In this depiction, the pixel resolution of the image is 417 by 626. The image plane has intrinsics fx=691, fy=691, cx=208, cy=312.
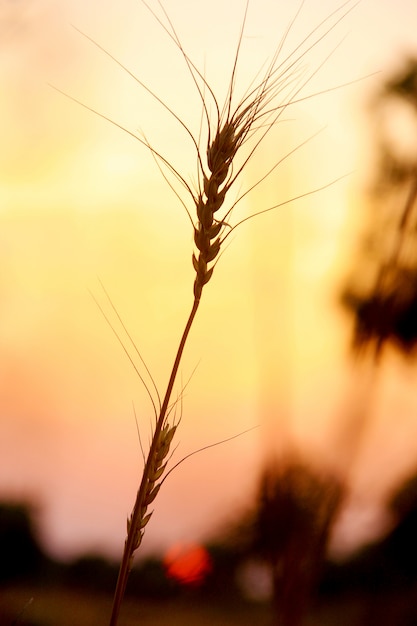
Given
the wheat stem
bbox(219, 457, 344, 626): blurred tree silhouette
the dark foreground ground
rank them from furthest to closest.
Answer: the dark foreground ground < bbox(219, 457, 344, 626): blurred tree silhouette < the wheat stem

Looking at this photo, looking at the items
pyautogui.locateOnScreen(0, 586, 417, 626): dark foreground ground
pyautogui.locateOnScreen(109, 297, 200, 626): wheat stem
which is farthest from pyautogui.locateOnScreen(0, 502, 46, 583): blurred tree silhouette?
pyautogui.locateOnScreen(109, 297, 200, 626): wheat stem

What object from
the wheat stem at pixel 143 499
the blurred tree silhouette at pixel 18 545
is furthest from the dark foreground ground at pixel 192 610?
the wheat stem at pixel 143 499

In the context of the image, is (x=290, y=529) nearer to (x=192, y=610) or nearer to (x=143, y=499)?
(x=192, y=610)

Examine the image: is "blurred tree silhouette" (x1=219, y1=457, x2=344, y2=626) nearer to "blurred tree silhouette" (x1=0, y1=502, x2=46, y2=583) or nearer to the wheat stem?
"blurred tree silhouette" (x1=0, y1=502, x2=46, y2=583)

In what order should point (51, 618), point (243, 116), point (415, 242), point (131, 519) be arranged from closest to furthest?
point (131, 519)
point (243, 116)
point (51, 618)
point (415, 242)

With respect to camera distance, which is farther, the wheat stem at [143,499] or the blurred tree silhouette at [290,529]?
the blurred tree silhouette at [290,529]

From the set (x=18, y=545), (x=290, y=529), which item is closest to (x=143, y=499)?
(x=290, y=529)

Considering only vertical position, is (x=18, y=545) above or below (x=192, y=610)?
above

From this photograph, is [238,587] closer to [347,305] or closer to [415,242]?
[347,305]

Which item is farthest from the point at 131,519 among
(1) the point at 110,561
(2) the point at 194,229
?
(1) the point at 110,561

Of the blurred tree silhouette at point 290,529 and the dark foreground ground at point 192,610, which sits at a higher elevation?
the blurred tree silhouette at point 290,529

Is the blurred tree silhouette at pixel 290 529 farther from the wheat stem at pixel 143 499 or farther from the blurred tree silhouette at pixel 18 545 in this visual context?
the wheat stem at pixel 143 499
